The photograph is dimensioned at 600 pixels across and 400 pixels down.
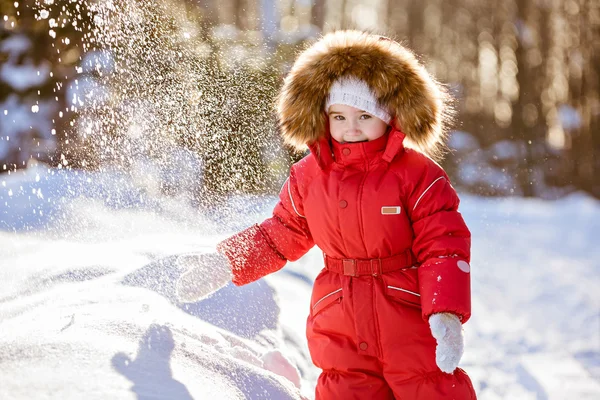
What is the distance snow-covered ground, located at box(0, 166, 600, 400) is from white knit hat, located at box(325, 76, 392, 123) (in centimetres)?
95

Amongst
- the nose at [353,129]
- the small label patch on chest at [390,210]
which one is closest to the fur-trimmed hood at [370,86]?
the nose at [353,129]

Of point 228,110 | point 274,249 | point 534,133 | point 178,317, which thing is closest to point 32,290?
point 178,317

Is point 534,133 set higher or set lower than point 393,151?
lower

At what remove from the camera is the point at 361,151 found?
7.18 ft

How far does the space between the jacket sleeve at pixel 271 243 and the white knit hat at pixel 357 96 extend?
1.10ft

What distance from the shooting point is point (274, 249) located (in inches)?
93.8

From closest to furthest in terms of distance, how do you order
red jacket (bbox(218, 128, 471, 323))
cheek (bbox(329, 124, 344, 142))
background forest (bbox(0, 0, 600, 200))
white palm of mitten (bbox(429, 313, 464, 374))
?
white palm of mitten (bbox(429, 313, 464, 374)) → red jacket (bbox(218, 128, 471, 323)) → cheek (bbox(329, 124, 344, 142)) → background forest (bbox(0, 0, 600, 200))

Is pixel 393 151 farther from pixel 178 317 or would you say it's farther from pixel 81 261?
pixel 81 261

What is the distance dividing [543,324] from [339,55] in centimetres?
274

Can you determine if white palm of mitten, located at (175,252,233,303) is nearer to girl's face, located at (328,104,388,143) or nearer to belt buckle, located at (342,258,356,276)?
belt buckle, located at (342,258,356,276)

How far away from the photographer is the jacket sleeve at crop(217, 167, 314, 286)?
2.35 metres

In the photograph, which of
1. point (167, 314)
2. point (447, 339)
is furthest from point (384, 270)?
point (167, 314)

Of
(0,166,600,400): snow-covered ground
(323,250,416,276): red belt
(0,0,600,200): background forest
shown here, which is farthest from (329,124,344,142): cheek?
(0,0,600,200): background forest

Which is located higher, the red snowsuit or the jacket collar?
the jacket collar
